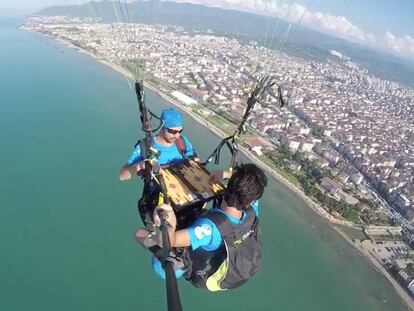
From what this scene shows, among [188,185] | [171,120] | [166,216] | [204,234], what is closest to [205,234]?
[204,234]

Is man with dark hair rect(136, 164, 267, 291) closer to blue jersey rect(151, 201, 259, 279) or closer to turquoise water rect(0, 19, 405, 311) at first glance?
blue jersey rect(151, 201, 259, 279)

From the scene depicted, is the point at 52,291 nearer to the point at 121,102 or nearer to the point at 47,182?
the point at 47,182

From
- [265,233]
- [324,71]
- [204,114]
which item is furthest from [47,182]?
[324,71]

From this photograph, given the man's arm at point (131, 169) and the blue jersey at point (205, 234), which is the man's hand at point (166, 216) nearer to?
the blue jersey at point (205, 234)

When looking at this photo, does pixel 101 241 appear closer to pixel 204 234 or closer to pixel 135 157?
pixel 135 157

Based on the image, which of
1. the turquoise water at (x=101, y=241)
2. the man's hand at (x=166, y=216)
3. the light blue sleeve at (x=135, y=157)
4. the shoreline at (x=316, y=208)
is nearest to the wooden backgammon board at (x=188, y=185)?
the light blue sleeve at (x=135, y=157)

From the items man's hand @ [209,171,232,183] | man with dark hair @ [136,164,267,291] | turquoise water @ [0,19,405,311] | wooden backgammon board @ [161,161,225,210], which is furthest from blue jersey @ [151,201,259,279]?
turquoise water @ [0,19,405,311]
